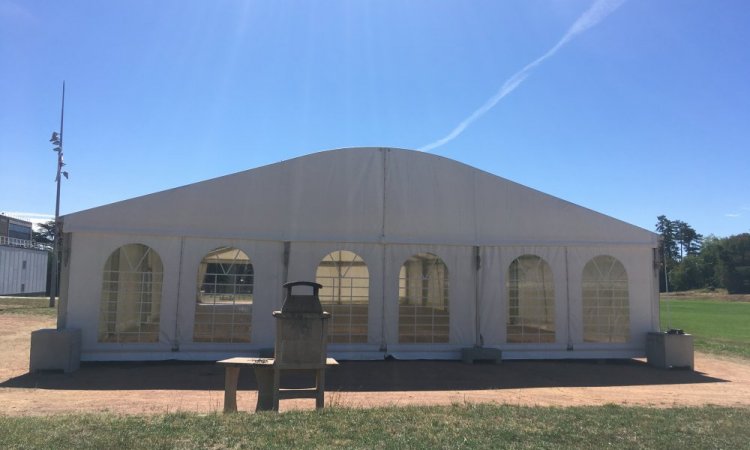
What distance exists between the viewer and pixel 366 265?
1293 centimetres

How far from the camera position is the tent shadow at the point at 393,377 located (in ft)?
31.9

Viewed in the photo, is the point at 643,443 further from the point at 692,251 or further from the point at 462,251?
Result: the point at 692,251

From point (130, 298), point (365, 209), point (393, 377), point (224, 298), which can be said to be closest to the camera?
point (393, 377)

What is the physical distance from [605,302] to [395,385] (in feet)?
22.3

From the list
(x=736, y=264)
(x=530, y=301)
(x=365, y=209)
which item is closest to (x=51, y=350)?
(x=365, y=209)

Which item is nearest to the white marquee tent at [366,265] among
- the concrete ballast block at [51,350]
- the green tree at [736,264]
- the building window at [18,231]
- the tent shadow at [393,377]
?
the tent shadow at [393,377]

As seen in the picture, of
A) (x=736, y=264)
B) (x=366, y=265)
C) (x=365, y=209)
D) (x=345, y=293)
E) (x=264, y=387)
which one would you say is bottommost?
(x=264, y=387)

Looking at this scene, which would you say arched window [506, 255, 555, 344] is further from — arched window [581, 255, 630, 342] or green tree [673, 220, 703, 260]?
green tree [673, 220, 703, 260]

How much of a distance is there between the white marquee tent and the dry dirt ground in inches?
30.0

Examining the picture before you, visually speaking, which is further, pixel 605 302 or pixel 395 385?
pixel 605 302

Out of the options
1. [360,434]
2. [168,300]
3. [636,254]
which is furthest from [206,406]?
[636,254]

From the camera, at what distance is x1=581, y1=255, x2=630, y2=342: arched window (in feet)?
44.4

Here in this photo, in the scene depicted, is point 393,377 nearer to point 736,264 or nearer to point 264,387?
point 264,387

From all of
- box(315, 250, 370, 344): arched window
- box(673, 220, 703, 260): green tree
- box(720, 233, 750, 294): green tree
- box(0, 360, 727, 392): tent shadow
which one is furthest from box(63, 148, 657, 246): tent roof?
box(673, 220, 703, 260): green tree
